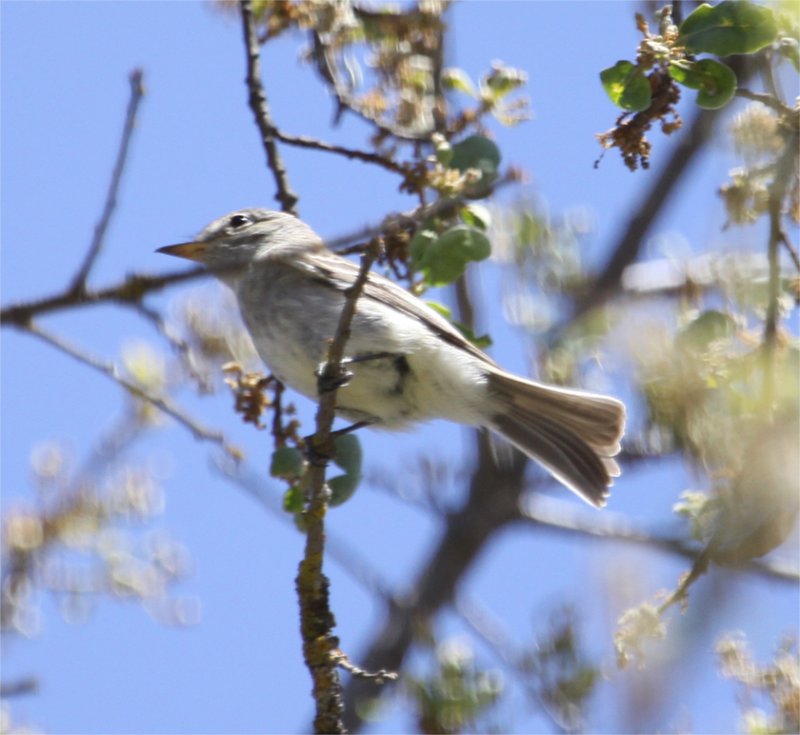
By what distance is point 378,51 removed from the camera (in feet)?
12.3

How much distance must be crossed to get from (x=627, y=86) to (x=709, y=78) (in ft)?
0.63

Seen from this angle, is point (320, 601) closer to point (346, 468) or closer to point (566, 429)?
point (346, 468)

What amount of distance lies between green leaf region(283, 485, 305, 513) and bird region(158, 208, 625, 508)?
25.6 inches

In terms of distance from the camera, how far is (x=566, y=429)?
14.6 feet

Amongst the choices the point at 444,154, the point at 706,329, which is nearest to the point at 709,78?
the point at 706,329

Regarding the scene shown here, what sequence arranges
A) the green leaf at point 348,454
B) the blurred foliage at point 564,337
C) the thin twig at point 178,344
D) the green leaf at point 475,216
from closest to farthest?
the blurred foliage at point 564,337, the thin twig at point 178,344, the green leaf at point 475,216, the green leaf at point 348,454

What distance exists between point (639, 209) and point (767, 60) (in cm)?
302

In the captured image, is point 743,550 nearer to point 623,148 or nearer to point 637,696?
point 637,696

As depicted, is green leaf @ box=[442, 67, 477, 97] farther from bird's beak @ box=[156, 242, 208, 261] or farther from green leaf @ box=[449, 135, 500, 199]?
bird's beak @ box=[156, 242, 208, 261]

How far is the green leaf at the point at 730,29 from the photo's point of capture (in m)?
2.40

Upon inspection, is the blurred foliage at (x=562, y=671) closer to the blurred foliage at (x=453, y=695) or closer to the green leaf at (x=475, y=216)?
the blurred foliage at (x=453, y=695)

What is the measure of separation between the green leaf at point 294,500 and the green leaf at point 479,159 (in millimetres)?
965

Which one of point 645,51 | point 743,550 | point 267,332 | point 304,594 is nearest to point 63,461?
point 267,332

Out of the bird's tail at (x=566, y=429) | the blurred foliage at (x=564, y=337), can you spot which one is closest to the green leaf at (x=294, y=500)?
the blurred foliage at (x=564, y=337)
